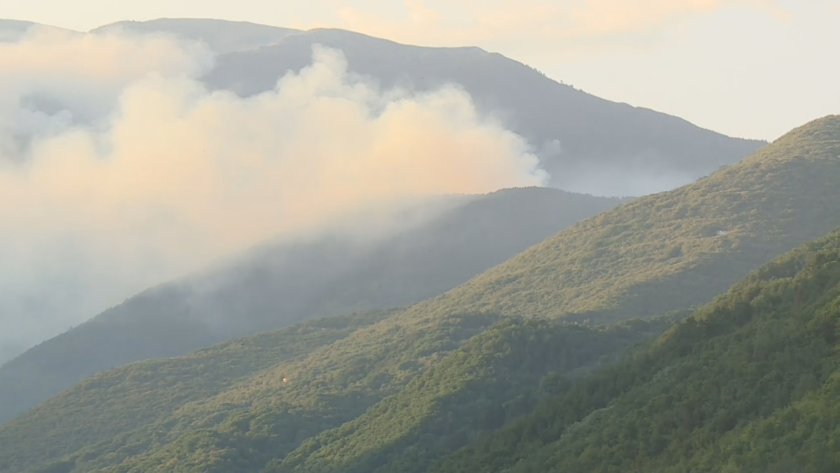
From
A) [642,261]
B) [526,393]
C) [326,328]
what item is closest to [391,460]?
[526,393]

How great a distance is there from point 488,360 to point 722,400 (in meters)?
40.6

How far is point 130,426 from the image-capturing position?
413 feet

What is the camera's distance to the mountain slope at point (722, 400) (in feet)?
140

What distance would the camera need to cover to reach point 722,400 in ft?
165

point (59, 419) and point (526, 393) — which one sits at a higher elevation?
point (59, 419)

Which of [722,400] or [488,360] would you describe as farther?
[488,360]

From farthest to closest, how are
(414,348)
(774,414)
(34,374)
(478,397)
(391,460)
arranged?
(34,374) → (414,348) → (478,397) → (391,460) → (774,414)

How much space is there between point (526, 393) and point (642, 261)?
42539 mm

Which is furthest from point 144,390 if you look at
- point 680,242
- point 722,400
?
point 722,400

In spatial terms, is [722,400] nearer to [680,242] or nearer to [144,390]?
[680,242]

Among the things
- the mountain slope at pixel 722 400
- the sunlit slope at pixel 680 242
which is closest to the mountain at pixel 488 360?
the sunlit slope at pixel 680 242

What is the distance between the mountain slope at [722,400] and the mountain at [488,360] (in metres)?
0.30

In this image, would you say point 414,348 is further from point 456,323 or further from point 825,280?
point 825,280

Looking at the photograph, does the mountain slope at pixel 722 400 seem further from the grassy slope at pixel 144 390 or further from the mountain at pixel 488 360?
the grassy slope at pixel 144 390
